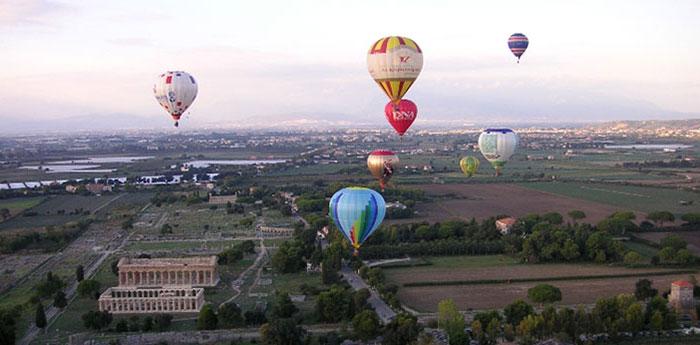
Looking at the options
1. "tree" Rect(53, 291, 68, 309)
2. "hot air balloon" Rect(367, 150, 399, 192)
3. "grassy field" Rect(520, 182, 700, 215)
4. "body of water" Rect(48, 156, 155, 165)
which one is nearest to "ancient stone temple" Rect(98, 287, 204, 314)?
"tree" Rect(53, 291, 68, 309)

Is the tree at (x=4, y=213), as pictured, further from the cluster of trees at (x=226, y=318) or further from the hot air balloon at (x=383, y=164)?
the cluster of trees at (x=226, y=318)

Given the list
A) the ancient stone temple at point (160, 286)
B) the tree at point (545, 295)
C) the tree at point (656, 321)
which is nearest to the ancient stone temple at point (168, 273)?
the ancient stone temple at point (160, 286)

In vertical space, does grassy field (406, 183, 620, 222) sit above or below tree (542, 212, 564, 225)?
below

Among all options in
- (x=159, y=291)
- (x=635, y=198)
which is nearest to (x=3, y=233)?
(x=159, y=291)

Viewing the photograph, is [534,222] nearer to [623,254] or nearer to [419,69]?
[623,254]

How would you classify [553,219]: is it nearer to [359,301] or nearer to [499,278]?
[499,278]

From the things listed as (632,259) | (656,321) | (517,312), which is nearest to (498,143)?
(632,259)

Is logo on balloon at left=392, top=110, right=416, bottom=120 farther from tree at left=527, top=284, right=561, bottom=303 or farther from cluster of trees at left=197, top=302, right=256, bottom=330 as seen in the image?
cluster of trees at left=197, top=302, right=256, bottom=330
